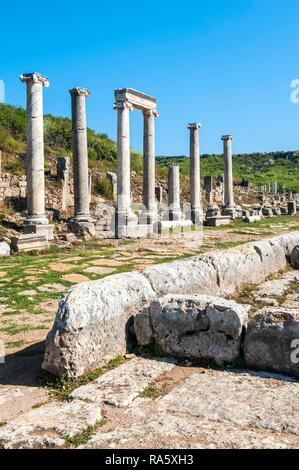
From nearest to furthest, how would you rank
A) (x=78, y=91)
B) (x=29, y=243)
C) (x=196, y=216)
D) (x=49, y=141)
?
(x=29, y=243) < (x=78, y=91) < (x=196, y=216) < (x=49, y=141)

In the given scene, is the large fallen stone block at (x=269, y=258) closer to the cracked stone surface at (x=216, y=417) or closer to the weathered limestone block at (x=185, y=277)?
the weathered limestone block at (x=185, y=277)

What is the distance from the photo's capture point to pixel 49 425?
321cm

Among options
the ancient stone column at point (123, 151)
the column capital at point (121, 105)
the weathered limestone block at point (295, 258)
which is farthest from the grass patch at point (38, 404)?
the column capital at point (121, 105)

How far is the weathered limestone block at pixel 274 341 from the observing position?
164 inches

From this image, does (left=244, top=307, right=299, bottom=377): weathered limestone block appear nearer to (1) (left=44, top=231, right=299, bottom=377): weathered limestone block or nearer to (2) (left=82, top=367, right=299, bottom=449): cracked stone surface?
(2) (left=82, top=367, right=299, bottom=449): cracked stone surface

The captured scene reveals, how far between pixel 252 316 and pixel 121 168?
51.1ft

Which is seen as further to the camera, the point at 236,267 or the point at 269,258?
the point at 269,258

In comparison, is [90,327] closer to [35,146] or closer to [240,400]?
[240,400]

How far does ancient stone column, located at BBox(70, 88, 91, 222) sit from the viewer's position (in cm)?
1805

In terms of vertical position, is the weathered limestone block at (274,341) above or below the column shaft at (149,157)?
below

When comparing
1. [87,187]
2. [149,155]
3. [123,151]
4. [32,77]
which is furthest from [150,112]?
[32,77]

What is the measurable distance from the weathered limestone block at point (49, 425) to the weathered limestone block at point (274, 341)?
159cm

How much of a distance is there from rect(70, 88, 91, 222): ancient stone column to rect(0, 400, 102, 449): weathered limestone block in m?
14.7

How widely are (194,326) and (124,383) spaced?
1.00 metres
